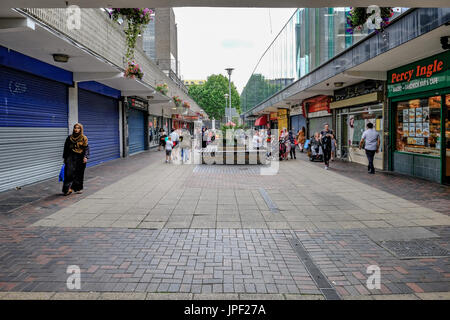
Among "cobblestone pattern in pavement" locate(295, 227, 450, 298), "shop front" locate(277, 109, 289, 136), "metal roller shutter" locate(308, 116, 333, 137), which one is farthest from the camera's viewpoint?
"shop front" locate(277, 109, 289, 136)

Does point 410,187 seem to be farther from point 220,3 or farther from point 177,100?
point 177,100

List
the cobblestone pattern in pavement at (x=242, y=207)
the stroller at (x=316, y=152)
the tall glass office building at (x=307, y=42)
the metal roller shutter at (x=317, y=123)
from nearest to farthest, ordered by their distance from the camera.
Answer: the cobblestone pattern in pavement at (x=242, y=207) → the tall glass office building at (x=307, y=42) → the stroller at (x=316, y=152) → the metal roller shutter at (x=317, y=123)

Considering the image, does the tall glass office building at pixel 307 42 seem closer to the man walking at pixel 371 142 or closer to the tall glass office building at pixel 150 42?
the man walking at pixel 371 142

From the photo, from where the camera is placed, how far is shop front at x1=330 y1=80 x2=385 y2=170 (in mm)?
13281

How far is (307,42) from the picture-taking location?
65.4 ft

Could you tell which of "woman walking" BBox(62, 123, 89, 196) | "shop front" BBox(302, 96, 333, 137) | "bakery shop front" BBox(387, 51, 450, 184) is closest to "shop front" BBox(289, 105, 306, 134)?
"shop front" BBox(302, 96, 333, 137)

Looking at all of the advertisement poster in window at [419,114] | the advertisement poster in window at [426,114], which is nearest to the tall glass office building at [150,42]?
the advertisement poster in window at [419,114]

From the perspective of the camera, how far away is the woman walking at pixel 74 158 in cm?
808

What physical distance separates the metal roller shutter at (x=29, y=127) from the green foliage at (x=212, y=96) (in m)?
59.7

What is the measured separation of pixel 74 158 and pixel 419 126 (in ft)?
32.8

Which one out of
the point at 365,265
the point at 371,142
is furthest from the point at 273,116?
the point at 365,265

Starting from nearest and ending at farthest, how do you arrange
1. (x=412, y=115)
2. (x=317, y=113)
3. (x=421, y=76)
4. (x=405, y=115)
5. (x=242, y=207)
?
1. (x=242, y=207)
2. (x=421, y=76)
3. (x=412, y=115)
4. (x=405, y=115)
5. (x=317, y=113)

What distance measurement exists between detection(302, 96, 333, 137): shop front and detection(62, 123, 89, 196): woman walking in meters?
14.3

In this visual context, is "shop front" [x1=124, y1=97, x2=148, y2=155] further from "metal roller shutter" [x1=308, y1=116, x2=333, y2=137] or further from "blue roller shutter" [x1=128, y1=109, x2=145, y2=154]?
"metal roller shutter" [x1=308, y1=116, x2=333, y2=137]
